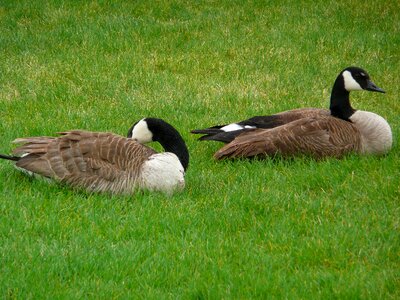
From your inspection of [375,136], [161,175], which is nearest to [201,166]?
[161,175]

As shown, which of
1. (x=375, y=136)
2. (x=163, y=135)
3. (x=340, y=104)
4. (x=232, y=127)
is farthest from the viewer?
(x=340, y=104)

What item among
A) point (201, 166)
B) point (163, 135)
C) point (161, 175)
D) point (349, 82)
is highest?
point (349, 82)

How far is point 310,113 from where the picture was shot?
8.54m

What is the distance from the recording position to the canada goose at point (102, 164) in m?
6.88

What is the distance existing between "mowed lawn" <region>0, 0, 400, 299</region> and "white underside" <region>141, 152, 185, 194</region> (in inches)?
5.0

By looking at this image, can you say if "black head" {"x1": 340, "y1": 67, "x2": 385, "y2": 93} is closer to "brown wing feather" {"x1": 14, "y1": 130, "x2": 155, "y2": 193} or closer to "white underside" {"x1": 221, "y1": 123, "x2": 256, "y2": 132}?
"white underside" {"x1": 221, "y1": 123, "x2": 256, "y2": 132}

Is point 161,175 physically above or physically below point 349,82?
below

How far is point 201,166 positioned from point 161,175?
1.18 meters

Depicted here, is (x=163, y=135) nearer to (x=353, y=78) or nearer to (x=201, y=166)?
(x=201, y=166)

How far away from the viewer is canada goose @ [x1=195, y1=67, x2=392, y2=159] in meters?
7.98

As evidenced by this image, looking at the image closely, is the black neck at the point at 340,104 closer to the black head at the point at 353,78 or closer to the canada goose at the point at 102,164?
the black head at the point at 353,78

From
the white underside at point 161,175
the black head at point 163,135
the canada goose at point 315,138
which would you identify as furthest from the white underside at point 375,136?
the white underside at point 161,175

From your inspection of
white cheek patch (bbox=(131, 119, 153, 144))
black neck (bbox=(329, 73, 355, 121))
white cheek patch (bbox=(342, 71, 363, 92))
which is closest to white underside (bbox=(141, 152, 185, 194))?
white cheek patch (bbox=(131, 119, 153, 144))

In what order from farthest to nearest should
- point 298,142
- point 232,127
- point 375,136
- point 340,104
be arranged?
point 340,104 → point 232,127 → point 375,136 → point 298,142
